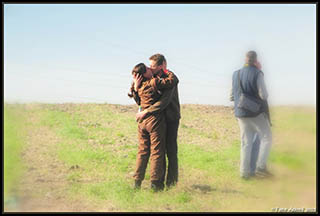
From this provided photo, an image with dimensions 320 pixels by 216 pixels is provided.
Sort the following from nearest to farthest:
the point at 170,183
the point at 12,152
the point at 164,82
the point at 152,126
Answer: the point at 164,82 < the point at 152,126 < the point at 170,183 < the point at 12,152

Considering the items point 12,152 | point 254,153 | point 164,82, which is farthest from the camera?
point 12,152

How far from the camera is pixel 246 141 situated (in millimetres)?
5879

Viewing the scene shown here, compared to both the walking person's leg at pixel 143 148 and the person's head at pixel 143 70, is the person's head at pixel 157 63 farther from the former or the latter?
the walking person's leg at pixel 143 148

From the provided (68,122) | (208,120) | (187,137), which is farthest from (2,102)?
(208,120)

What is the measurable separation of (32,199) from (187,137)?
4302 millimetres

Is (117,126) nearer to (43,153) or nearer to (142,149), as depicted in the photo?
(43,153)

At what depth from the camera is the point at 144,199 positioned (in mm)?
5477

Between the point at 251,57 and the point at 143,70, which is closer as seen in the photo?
the point at 143,70

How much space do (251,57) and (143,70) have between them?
162 centimetres

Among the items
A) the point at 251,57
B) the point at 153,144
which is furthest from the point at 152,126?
the point at 251,57

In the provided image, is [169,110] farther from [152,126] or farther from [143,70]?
[143,70]

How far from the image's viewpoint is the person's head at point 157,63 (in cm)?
550

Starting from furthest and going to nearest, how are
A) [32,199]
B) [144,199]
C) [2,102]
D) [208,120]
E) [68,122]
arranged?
[208,120] < [68,122] < [2,102] < [32,199] < [144,199]

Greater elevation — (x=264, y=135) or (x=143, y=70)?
(x=143, y=70)
